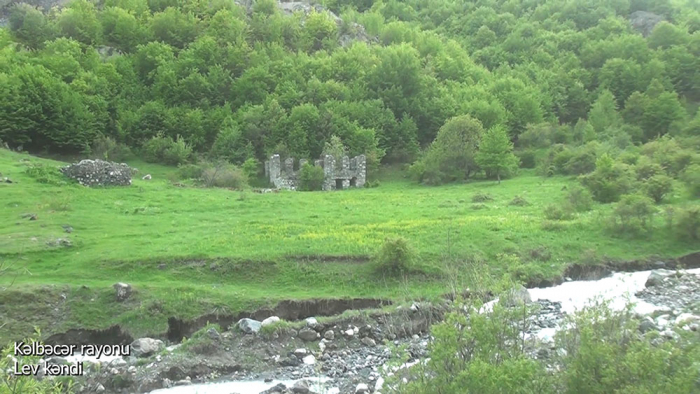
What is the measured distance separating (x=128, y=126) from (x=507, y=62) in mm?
70469

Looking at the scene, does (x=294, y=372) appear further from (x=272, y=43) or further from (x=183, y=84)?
(x=272, y=43)

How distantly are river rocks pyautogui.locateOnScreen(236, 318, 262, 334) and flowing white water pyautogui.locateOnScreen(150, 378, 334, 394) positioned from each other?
2.74 meters

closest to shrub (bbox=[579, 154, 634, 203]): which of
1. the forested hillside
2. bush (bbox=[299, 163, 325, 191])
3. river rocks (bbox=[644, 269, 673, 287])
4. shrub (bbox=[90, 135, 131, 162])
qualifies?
river rocks (bbox=[644, 269, 673, 287])

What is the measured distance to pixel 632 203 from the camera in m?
31.0

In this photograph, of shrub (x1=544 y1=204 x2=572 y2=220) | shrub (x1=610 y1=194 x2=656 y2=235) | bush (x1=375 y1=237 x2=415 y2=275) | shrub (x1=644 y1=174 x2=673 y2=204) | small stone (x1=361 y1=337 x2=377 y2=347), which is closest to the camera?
small stone (x1=361 y1=337 x2=377 y2=347)

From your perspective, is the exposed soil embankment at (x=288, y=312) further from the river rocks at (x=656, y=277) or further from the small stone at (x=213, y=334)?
the river rocks at (x=656, y=277)

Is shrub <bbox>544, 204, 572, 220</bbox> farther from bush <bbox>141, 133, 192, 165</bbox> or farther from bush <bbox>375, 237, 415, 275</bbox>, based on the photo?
bush <bbox>141, 133, 192, 165</bbox>

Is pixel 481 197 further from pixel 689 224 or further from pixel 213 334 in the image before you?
pixel 213 334

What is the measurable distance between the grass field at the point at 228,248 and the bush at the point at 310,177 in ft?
49.3

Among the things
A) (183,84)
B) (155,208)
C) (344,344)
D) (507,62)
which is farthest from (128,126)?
(507,62)

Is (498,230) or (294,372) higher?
(498,230)

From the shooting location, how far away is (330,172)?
189 ft

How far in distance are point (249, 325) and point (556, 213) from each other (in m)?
21.1

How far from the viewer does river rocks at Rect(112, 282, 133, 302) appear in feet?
75.2
